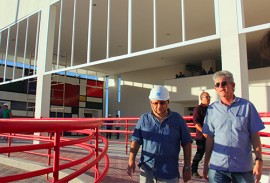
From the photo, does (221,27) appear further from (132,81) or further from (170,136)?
(132,81)

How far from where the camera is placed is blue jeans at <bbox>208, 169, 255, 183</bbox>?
245cm

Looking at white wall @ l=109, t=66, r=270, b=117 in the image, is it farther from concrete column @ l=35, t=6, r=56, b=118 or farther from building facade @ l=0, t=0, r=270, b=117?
concrete column @ l=35, t=6, r=56, b=118

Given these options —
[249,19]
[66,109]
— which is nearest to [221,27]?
[249,19]

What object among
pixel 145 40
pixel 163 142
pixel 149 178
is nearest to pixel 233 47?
pixel 163 142

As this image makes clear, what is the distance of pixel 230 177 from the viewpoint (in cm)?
249

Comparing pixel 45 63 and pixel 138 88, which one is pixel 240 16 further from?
pixel 138 88

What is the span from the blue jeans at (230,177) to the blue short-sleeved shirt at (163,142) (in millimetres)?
333

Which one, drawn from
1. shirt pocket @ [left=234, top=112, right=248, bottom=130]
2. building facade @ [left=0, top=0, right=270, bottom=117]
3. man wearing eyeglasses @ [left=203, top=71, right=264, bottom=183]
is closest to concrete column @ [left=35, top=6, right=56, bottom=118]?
building facade @ [left=0, top=0, right=270, bottom=117]

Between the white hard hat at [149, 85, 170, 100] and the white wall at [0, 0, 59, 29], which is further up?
the white wall at [0, 0, 59, 29]

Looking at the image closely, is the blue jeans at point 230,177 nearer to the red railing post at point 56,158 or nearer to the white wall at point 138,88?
the red railing post at point 56,158

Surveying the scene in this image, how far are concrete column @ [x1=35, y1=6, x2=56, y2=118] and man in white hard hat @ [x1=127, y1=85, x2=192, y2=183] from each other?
8.17 metres

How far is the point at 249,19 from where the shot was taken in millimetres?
12062

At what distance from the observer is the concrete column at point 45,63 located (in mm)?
10320

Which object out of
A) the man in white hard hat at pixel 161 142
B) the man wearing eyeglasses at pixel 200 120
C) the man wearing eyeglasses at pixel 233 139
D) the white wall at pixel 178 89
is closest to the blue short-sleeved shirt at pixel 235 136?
the man wearing eyeglasses at pixel 233 139
